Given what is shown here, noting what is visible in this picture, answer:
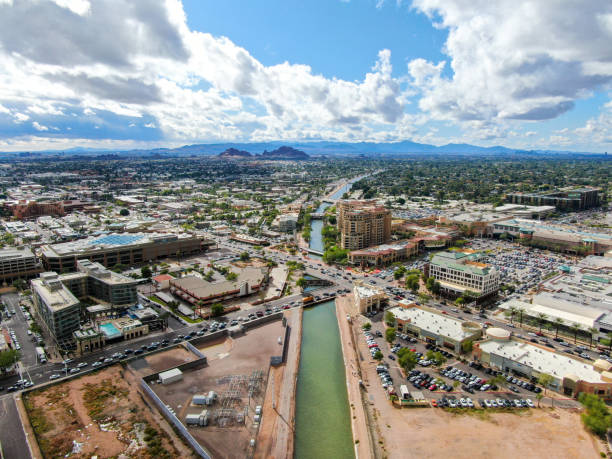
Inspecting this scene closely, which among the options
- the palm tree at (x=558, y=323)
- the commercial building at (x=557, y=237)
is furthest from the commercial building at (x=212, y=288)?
the commercial building at (x=557, y=237)

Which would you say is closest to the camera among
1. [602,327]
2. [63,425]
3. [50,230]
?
[63,425]

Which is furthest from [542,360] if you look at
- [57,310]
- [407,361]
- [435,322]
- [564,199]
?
[564,199]

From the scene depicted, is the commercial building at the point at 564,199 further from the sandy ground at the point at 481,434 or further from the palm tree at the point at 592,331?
the sandy ground at the point at 481,434

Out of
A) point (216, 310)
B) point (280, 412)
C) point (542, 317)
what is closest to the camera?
point (280, 412)

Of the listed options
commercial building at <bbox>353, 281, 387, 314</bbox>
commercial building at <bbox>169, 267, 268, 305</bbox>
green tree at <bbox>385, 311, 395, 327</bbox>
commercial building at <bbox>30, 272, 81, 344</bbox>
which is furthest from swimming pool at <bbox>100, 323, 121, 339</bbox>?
green tree at <bbox>385, 311, 395, 327</bbox>

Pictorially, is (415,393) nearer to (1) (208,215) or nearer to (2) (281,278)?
(2) (281,278)

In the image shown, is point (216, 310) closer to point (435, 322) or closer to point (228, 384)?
point (228, 384)

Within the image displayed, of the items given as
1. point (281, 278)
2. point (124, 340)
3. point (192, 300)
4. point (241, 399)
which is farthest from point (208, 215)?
point (241, 399)
